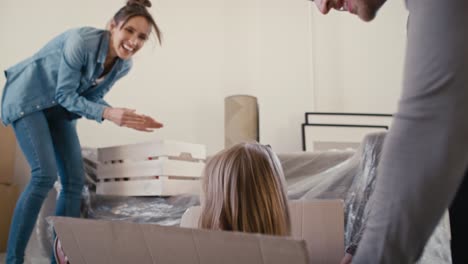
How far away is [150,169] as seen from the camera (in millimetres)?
1724

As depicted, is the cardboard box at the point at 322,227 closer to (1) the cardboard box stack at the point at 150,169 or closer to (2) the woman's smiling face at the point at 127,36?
(1) the cardboard box stack at the point at 150,169

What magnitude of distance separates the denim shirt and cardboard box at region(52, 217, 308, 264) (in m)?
0.96

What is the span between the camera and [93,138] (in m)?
2.54

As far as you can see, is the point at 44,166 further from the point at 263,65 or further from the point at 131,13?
the point at 263,65

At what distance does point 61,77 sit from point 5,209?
2.97 ft

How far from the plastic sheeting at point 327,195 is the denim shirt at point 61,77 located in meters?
0.43

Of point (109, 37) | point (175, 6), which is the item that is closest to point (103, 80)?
point (109, 37)

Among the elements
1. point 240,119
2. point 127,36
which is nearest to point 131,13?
point 127,36

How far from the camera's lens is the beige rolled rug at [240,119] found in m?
2.63

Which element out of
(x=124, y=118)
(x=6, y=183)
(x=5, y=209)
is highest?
(x=124, y=118)

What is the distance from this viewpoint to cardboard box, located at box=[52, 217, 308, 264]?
1.28 ft

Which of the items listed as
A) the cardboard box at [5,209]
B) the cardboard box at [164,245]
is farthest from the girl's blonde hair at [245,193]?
the cardboard box at [5,209]

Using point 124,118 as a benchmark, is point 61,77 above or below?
above

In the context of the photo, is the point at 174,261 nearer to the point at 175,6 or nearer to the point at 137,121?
the point at 137,121
